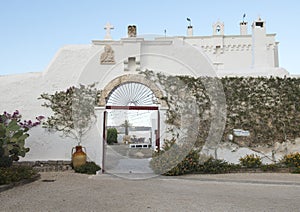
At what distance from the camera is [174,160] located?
7.95 m

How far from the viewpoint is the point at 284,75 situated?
9.27m

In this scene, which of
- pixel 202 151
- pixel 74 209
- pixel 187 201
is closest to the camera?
pixel 74 209

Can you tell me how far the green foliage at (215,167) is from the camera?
26.8 ft

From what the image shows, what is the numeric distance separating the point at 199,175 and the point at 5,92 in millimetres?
6573

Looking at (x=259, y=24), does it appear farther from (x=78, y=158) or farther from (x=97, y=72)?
(x=78, y=158)

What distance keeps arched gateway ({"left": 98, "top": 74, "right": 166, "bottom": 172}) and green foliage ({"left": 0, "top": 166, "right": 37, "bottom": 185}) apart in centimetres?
234

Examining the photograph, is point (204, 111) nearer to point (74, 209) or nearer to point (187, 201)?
point (187, 201)

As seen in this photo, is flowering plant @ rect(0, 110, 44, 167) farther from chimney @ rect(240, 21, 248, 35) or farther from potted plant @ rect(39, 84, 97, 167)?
chimney @ rect(240, 21, 248, 35)

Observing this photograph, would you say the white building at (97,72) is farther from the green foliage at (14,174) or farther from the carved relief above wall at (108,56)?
the green foliage at (14,174)

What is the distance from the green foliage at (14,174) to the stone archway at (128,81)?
9.83 feet

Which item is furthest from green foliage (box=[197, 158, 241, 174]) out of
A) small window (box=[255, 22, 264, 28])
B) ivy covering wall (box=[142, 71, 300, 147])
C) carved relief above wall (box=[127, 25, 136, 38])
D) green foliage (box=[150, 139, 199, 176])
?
small window (box=[255, 22, 264, 28])

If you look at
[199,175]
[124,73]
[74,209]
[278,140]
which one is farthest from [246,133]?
[74,209]

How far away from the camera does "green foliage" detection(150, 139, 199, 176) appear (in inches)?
311

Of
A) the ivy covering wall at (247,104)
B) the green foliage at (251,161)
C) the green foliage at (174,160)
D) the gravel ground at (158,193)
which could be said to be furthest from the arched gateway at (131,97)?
the green foliage at (251,161)
